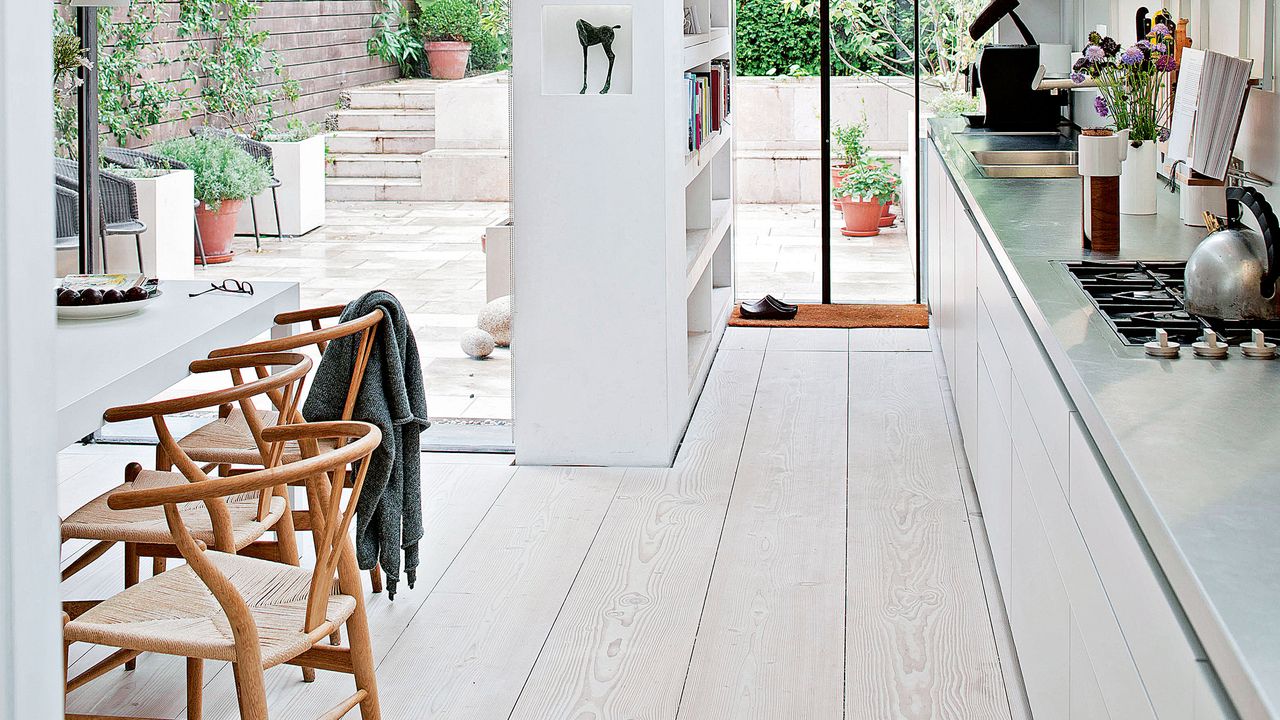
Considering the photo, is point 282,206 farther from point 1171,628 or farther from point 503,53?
point 1171,628

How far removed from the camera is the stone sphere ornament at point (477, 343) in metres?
5.00

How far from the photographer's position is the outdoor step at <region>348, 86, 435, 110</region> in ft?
15.3

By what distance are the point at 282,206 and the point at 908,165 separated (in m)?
3.26

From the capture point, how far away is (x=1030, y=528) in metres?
2.46

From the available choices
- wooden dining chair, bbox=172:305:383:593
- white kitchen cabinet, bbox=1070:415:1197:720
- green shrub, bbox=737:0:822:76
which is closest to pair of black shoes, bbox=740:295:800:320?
green shrub, bbox=737:0:822:76

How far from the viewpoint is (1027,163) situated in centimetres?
503

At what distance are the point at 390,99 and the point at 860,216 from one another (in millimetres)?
2913

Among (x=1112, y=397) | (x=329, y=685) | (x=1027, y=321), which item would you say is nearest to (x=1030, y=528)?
(x=1027, y=321)

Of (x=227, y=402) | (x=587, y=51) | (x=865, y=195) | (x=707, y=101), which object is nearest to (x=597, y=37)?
(x=587, y=51)

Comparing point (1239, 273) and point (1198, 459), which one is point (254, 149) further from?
point (1198, 459)

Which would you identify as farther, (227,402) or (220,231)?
(220,231)

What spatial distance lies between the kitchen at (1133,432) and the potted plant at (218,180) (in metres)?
2.58

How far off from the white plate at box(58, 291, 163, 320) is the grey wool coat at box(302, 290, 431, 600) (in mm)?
637

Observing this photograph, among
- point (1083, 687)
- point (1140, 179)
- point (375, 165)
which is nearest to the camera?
point (1083, 687)
